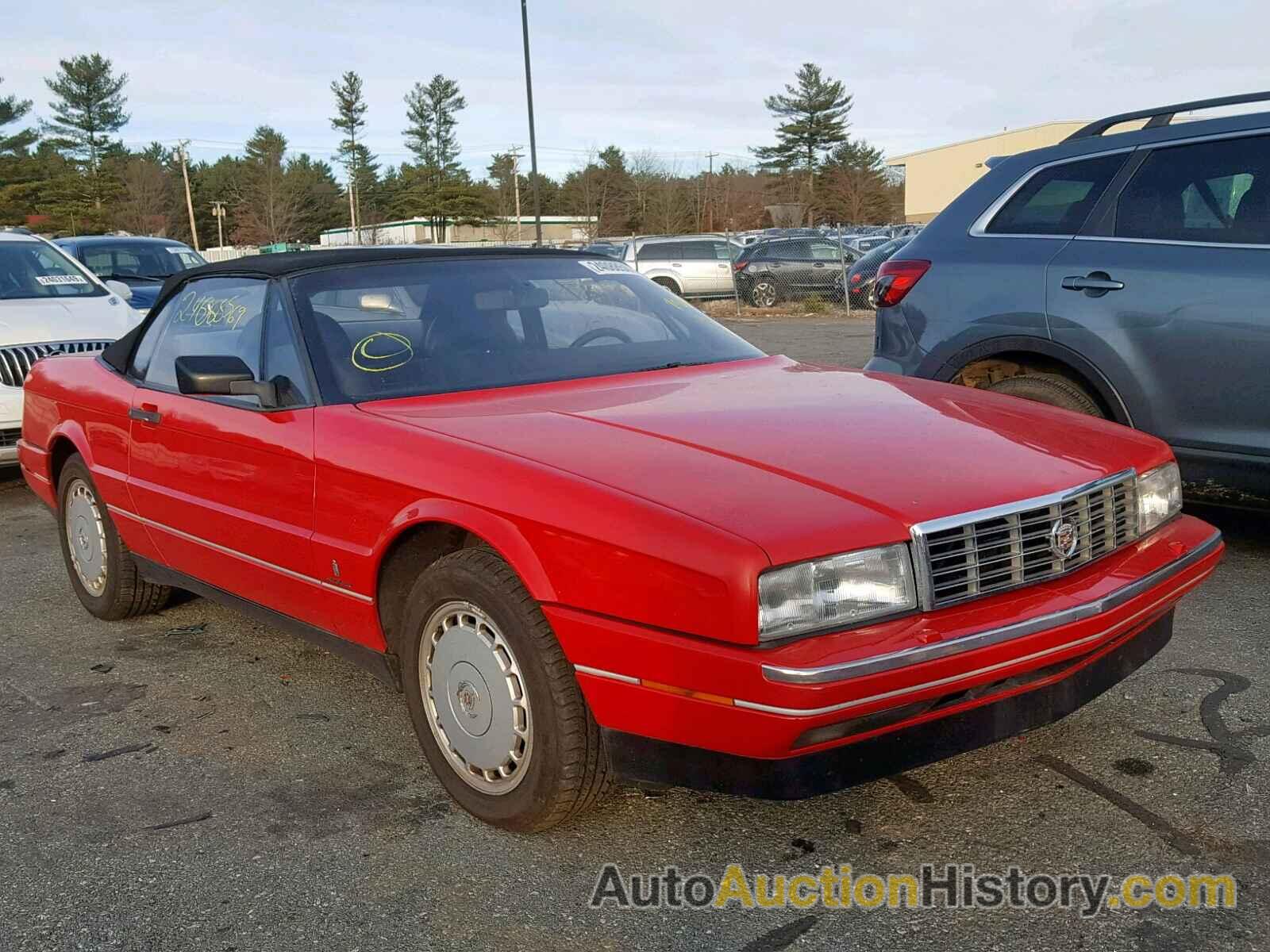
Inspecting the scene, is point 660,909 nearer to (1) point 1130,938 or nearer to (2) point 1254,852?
(1) point 1130,938

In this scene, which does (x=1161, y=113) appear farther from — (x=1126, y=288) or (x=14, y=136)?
(x=14, y=136)

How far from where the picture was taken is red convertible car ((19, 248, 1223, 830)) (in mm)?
2322

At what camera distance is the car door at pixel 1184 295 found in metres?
4.43

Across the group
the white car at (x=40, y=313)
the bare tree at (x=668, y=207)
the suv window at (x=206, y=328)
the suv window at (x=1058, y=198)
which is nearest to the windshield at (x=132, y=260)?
the white car at (x=40, y=313)

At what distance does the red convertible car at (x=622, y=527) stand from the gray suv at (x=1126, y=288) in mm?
1438

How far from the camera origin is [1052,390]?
4.91m

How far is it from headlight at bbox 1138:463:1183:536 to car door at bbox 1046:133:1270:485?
4.80ft

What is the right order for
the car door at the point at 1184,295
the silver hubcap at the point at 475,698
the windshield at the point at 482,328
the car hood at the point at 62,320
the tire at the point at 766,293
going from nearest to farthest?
the silver hubcap at the point at 475,698
the windshield at the point at 482,328
the car door at the point at 1184,295
the car hood at the point at 62,320
the tire at the point at 766,293

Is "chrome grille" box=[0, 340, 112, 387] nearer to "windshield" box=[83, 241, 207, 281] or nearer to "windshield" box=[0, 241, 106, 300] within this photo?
"windshield" box=[0, 241, 106, 300]

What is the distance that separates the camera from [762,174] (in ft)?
259

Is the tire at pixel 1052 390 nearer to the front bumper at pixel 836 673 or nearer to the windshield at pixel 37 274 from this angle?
the front bumper at pixel 836 673

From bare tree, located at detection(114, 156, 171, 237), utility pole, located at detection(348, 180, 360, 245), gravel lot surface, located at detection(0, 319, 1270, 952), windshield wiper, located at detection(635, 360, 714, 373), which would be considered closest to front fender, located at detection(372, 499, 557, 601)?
gravel lot surface, located at detection(0, 319, 1270, 952)

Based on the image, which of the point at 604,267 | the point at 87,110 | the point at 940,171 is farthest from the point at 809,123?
the point at 604,267

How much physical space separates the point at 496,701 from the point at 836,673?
0.86 meters
